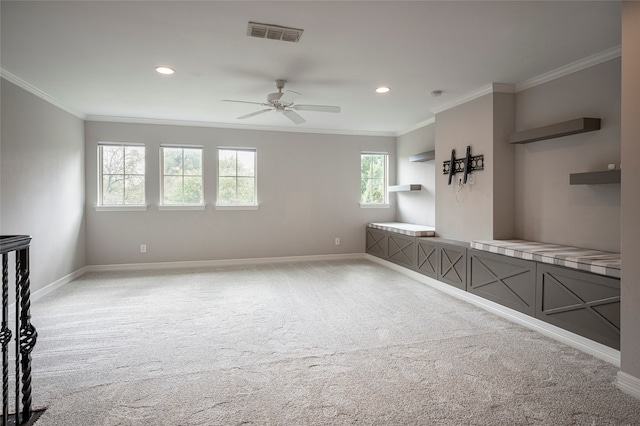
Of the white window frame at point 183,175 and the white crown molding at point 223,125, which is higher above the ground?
the white crown molding at point 223,125

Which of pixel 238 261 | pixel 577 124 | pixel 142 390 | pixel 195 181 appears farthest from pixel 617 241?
pixel 195 181

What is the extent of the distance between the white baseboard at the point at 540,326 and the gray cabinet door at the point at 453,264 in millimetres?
89

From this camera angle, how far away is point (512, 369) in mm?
2459

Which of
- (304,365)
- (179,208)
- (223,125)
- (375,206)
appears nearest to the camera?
(304,365)

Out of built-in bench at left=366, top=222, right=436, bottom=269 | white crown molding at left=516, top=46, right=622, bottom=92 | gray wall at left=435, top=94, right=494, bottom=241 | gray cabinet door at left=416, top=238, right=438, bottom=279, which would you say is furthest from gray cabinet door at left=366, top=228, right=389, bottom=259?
white crown molding at left=516, top=46, right=622, bottom=92

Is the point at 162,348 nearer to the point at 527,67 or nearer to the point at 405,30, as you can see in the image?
the point at 405,30

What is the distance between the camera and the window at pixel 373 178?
23.2 ft

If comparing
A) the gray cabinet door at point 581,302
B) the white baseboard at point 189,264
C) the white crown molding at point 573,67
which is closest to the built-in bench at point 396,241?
the white baseboard at point 189,264

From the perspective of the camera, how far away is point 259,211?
253 inches

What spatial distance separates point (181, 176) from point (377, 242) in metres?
3.76

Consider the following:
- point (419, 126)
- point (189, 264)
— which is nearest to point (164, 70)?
point (189, 264)

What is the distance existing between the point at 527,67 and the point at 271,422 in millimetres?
3925

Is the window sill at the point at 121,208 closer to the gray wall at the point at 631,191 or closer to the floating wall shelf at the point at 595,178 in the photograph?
the floating wall shelf at the point at 595,178

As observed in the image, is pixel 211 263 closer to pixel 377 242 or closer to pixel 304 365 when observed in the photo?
pixel 377 242
